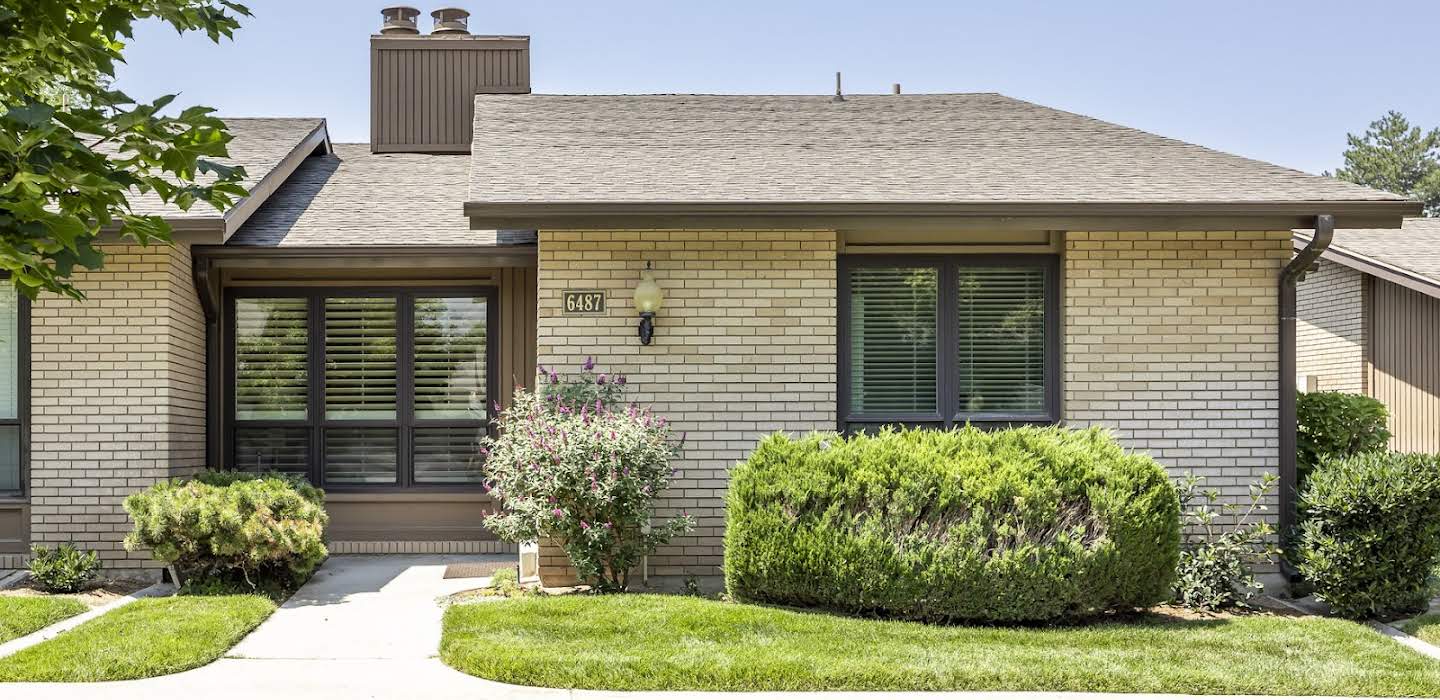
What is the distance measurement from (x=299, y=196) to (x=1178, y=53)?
64.5 ft

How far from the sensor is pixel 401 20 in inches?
632

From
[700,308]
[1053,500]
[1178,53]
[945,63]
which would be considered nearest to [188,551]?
[700,308]

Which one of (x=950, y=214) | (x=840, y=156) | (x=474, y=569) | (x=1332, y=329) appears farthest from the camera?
(x=1332, y=329)

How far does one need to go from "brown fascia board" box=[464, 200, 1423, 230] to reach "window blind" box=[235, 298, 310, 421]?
3073 mm

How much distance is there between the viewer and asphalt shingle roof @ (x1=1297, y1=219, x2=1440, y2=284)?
1518 centimetres

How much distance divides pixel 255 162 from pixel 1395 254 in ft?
42.7

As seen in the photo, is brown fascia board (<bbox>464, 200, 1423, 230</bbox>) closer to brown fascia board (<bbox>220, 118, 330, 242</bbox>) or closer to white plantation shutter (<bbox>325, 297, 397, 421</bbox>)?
brown fascia board (<bbox>220, 118, 330, 242</bbox>)

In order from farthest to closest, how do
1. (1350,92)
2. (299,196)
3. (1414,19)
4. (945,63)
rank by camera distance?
(1350,92), (1414,19), (945,63), (299,196)

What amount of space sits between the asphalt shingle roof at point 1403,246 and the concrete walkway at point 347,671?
10498 millimetres

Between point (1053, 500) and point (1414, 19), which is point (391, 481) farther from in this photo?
point (1414, 19)

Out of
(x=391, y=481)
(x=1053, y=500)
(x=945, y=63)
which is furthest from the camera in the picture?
(x=945, y=63)

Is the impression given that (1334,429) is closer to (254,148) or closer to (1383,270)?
(1383,270)

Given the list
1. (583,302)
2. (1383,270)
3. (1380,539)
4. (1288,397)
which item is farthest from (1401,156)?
(583,302)

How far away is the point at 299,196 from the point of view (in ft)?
40.6
